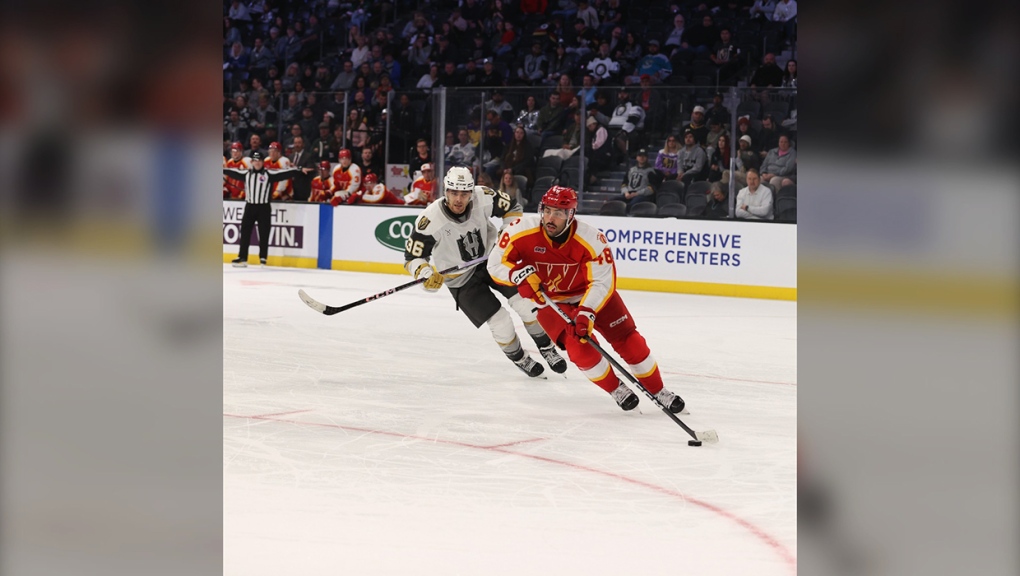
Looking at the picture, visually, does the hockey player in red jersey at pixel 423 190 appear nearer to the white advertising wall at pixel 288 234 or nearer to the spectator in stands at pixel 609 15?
the white advertising wall at pixel 288 234

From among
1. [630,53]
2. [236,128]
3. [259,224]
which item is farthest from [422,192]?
[630,53]

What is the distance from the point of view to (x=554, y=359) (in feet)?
20.8

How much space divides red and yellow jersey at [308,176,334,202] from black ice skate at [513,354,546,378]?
Answer: 7.10 metres

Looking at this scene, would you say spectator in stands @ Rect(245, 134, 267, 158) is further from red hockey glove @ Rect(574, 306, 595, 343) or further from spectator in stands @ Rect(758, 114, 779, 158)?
red hockey glove @ Rect(574, 306, 595, 343)

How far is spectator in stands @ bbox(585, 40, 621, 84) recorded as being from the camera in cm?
1377

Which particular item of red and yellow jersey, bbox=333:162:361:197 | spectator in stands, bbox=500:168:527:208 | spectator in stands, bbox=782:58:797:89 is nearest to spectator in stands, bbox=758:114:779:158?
spectator in stands, bbox=782:58:797:89

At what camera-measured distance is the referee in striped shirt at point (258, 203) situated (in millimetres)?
12844

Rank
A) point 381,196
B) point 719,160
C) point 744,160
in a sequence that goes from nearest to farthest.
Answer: point 744,160, point 719,160, point 381,196

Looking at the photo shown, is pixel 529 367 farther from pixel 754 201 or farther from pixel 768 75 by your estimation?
pixel 768 75

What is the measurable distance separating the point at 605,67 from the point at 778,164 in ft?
13.2

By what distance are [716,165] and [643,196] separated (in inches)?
31.3

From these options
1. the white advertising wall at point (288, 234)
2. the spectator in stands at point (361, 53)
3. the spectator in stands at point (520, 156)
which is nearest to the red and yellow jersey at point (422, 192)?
the spectator in stands at point (520, 156)

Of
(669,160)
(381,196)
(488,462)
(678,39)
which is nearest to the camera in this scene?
(488,462)
